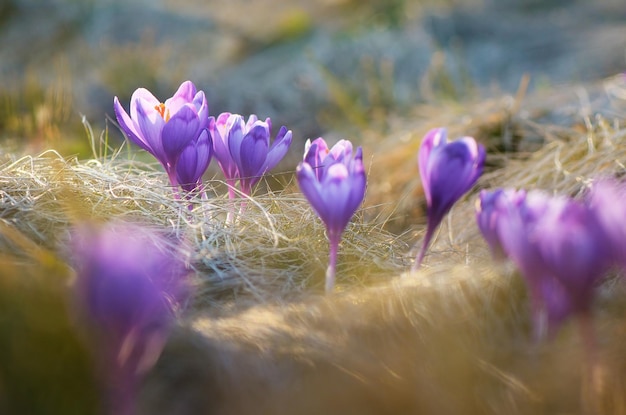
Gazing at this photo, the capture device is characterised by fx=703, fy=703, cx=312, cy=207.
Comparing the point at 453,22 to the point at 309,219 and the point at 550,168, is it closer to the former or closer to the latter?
the point at 550,168

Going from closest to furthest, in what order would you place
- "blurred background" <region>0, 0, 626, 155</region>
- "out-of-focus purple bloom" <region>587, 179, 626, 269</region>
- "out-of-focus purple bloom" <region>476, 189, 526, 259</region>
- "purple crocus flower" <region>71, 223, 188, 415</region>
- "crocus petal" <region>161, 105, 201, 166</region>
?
"purple crocus flower" <region>71, 223, 188, 415</region> < "out-of-focus purple bloom" <region>587, 179, 626, 269</region> < "out-of-focus purple bloom" <region>476, 189, 526, 259</region> < "crocus petal" <region>161, 105, 201, 166</region> < "blurred background" <region>0, 0, 626, 155</region>

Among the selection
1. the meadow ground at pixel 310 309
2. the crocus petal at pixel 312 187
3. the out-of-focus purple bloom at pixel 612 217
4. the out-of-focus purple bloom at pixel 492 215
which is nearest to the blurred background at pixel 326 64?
the meadow ground at pixel 310 309

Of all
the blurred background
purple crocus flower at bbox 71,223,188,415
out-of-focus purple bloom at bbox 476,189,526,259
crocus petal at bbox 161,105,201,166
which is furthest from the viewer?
the blurred background

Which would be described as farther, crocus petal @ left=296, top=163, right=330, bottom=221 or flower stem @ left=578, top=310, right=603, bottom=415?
crocus petal @ left=296, top=163, right=330, bottom=221

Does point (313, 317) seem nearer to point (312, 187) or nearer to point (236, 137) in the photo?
point (312, 187)

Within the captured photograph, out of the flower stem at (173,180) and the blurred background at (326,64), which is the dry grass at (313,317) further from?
the blurred background at (326,64)

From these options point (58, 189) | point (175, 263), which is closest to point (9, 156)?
point (58, 189)

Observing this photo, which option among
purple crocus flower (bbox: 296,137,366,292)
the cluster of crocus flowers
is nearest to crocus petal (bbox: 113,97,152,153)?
purple crocus flower (bbox: 296,137,366,292)

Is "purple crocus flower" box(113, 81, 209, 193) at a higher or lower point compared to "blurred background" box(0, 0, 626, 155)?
higher

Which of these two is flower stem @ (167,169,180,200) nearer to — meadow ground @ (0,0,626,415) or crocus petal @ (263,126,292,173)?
meadow ground @ (0,0,626,415)
